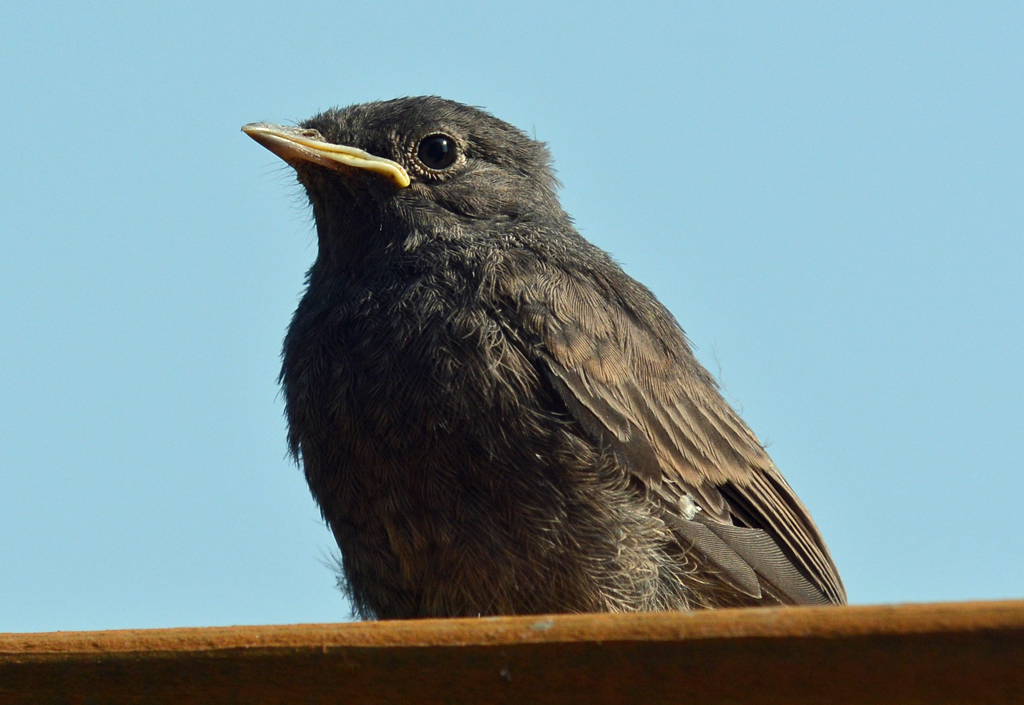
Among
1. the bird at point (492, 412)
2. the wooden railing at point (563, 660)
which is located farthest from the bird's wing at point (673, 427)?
the wooden railing at point (563, 660)

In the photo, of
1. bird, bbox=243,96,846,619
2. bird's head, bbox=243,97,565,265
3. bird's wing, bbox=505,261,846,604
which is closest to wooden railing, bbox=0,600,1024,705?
bird, bbox=243,96,846,619

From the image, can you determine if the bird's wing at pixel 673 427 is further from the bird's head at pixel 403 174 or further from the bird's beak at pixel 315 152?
the bird's beak at pixel 315 152

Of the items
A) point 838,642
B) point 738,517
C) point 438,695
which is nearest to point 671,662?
point 838,642

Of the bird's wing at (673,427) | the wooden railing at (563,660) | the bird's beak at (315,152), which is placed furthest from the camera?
Result: the bird's beak at (315,152)

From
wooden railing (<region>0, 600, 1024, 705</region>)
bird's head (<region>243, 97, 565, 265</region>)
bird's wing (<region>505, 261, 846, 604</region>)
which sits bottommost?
wooden railing (<region>0, 600, 1024, 705</region>)

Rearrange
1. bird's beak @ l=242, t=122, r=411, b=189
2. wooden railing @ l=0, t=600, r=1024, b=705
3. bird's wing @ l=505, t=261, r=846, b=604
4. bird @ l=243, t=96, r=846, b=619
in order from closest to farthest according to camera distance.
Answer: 1. wooden railing @ l=0, t=600, r=1024, b=705
2. bird @ l=243, t=96, r=846, b=619
3. bird's wing @ l=505, t=261, r=846, b=604
4. bird's beak @ l=242, t=122, r=411, b=189

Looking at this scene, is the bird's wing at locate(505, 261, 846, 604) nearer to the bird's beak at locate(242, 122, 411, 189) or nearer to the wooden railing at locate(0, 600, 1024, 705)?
the bird's beak at locate(242, 122, 411, 189)

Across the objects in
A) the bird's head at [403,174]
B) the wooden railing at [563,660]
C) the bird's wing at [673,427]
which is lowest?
the wooden railing at [563,660]

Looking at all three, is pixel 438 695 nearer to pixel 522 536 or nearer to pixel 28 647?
pixel 28 647
